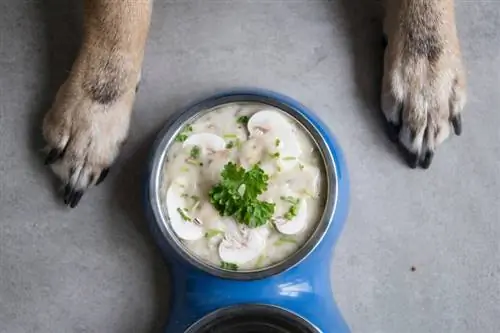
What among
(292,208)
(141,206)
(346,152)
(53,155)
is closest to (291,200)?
(292,208)

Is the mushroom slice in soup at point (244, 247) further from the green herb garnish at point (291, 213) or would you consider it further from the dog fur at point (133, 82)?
the dog fur at point (133, 82)

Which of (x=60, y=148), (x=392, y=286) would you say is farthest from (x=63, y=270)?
(x=392, y=286)

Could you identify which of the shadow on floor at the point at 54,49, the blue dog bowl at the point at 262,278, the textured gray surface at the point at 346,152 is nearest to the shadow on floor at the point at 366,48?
the textured gray surface at the point at 346,152

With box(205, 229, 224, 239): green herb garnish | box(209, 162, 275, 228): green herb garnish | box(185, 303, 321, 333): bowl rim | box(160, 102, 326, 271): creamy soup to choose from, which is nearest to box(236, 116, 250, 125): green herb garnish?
box(160, 102, 326, 271): creamy soup

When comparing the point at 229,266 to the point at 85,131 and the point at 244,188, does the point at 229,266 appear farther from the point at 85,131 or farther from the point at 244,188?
the point at 85,131

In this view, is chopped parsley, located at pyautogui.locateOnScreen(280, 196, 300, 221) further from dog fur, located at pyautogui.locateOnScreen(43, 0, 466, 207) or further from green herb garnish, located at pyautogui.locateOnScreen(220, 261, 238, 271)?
dog fur, located at pyautogui.locateOnScreen(43, 0, 466, 207)
